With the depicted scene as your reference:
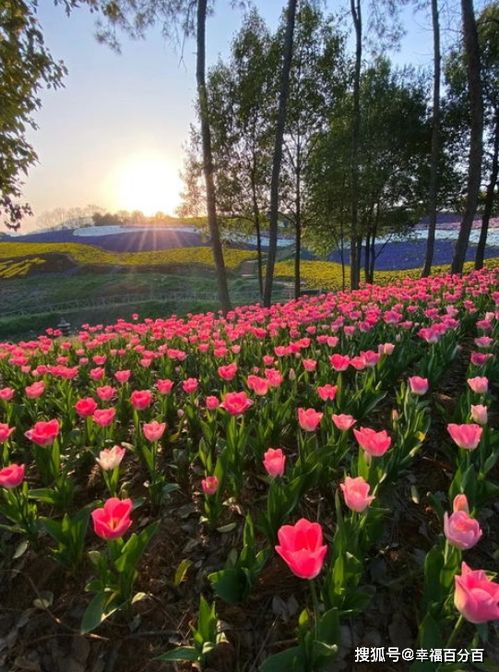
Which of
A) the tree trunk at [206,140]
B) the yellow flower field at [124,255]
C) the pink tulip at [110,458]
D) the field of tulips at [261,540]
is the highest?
the tree trunk at [206,140]

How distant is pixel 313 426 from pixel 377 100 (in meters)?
19.4

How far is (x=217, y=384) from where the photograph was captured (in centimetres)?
367

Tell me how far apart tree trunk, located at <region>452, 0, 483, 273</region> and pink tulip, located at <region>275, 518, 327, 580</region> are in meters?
10.4

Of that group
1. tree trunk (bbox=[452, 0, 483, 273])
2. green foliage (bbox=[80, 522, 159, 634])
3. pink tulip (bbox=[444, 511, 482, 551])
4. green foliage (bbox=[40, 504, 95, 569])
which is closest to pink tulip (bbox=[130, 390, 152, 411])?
green foliage (bbox=[40, 504, 95, 569])

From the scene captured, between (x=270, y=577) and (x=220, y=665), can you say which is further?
(x=270, y=577)

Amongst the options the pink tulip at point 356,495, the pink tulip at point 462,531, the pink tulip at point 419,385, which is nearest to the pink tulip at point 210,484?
the pink tulip at point 356,495

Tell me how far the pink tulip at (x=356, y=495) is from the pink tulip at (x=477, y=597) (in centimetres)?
39

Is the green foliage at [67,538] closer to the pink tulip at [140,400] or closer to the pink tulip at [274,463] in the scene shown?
the pink tulip at [140,400]

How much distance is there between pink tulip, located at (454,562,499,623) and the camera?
3.27 ft

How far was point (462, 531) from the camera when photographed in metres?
1.21

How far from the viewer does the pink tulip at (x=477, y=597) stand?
3.27 ft

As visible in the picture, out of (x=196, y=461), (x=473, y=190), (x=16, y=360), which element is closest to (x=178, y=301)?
(x=473, y=190)

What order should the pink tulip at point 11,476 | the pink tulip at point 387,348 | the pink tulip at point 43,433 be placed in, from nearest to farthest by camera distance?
the pink tulip at point 11,476 → the pink tulip at point 43,433 → the pink tulip at point 387,348

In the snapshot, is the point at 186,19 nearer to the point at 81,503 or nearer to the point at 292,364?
the point at 292,364
